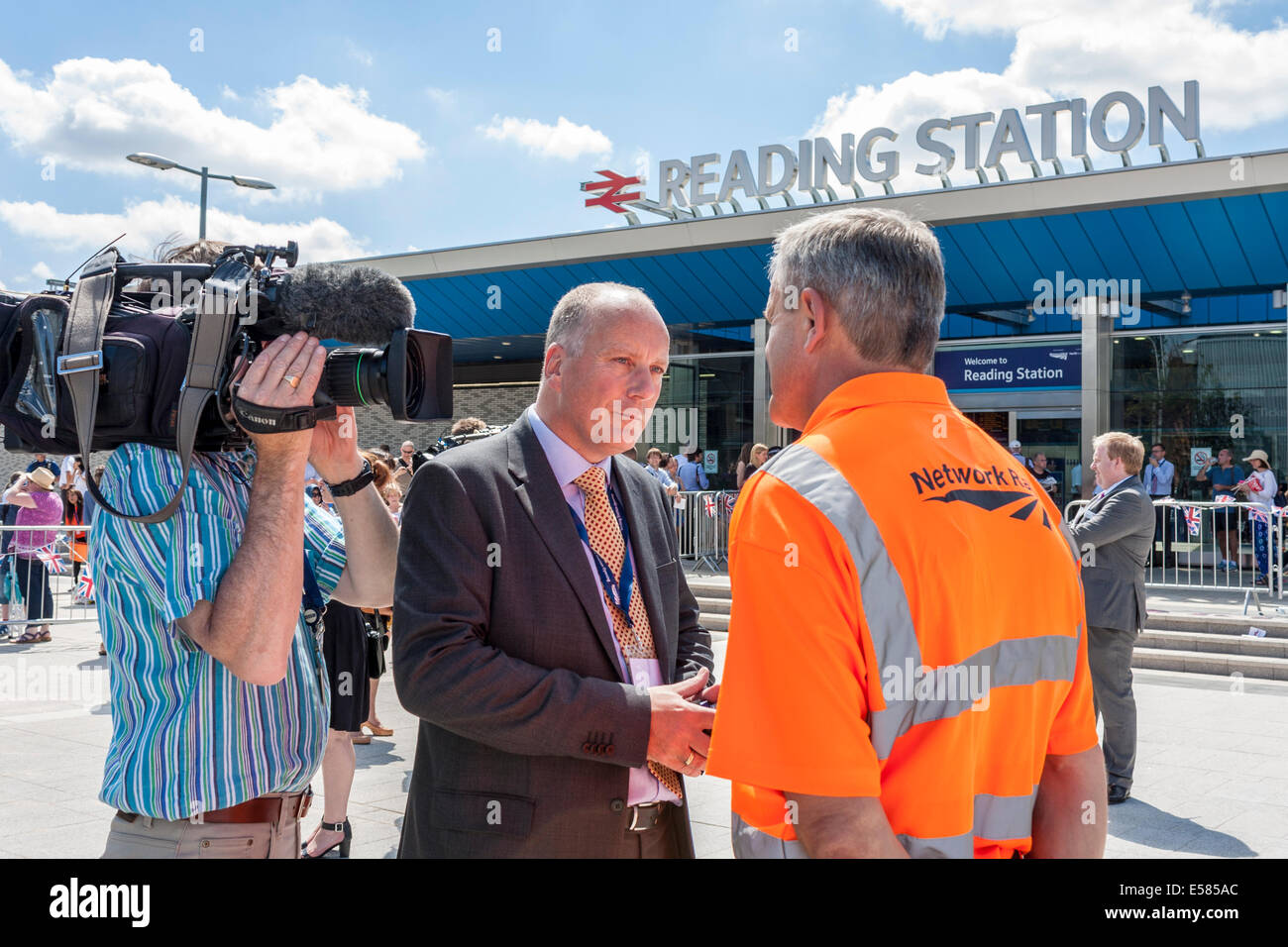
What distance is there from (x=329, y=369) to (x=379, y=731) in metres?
6.19

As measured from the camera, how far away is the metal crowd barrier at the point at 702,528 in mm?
17484

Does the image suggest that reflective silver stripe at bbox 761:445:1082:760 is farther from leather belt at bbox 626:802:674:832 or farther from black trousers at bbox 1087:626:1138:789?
black trousers at bbox 1087:626:1138:789

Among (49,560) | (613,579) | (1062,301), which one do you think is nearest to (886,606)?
(613,579)

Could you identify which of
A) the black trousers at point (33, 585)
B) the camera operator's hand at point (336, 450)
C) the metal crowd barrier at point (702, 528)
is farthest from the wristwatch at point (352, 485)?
the metal crowd barrier at point (702, 528)

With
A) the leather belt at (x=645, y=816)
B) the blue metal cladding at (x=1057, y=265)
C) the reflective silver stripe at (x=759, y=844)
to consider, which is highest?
the blue metal cladding at (x=1057, y=265)

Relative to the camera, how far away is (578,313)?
2.49 m

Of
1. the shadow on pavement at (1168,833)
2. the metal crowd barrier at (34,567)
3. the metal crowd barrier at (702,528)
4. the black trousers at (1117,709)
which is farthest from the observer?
the metal crowd barrier at (702,528)

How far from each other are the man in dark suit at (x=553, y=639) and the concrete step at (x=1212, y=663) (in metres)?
9.96

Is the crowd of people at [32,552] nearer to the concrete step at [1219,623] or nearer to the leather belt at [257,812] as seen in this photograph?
the leather belt at [257,812]

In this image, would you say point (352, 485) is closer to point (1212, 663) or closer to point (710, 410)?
point (1212, 663)

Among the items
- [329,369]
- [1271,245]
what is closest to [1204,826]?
[329,369]
